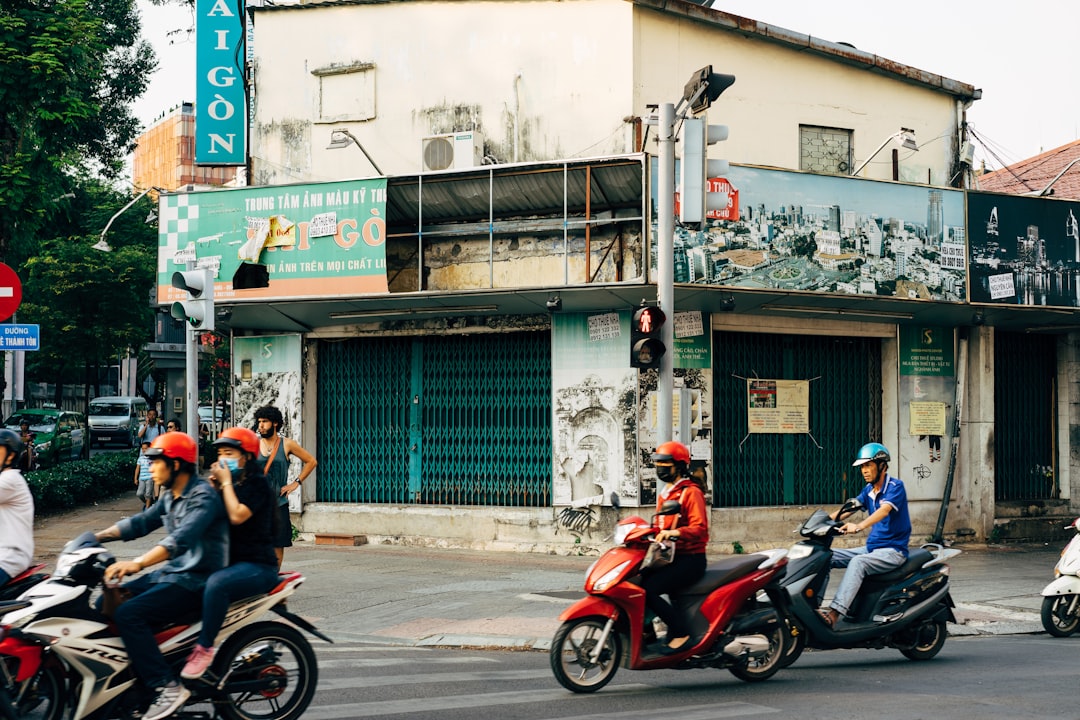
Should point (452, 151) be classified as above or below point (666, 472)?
above

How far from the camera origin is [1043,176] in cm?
2309

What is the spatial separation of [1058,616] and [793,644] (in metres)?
3.64

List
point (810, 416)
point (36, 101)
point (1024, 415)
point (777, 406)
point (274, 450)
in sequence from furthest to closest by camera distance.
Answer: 1. point (1024, 415)
2. point (810, 416)
3. point (777, 406)
4. point (36, 101)
5. point (274, 450)

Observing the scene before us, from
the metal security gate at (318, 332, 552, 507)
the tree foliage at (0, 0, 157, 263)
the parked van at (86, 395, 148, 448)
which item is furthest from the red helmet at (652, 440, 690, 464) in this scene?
the parked van at (86, 395, 148, 448)

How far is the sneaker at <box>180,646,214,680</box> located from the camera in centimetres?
627

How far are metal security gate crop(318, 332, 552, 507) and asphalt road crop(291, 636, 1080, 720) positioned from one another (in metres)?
6.78

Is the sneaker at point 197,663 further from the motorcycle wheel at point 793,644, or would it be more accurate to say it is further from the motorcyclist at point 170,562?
the motorcycle wheel at point 793,644

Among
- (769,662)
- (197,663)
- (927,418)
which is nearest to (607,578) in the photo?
(769,662)

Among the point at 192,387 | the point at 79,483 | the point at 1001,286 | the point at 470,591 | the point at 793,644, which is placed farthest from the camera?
the point at 79,483

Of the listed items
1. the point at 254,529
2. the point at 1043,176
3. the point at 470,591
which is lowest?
the point at 470,591

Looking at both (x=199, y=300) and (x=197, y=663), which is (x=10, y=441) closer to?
(x=197, y=663)

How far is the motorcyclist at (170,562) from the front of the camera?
243 inches

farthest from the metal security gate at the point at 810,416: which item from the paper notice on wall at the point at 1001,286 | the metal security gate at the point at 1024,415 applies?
the metal security gate at the point at 1024,415

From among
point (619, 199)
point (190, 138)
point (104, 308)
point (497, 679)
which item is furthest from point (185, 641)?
point (190, 138)
